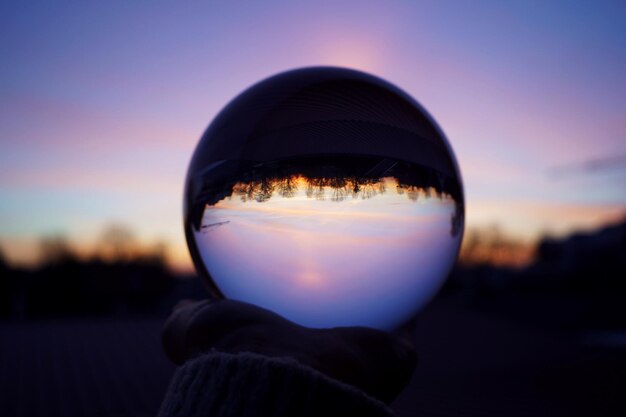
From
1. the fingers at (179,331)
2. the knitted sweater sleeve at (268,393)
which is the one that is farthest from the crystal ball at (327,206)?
the knitted sweater sleeve at (268,393)

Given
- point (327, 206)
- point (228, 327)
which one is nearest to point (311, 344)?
point (228, 327)

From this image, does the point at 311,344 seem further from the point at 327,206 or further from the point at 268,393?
the point at 327,206

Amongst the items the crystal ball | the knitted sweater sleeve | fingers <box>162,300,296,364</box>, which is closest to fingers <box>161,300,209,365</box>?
fingers <box>162,300,296,364</box>

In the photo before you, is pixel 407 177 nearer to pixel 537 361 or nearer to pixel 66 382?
pixel 66 382

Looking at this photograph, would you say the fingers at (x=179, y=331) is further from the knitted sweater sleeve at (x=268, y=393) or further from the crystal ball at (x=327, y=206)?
the knitted sweater sleeve at (x=268, y=393)

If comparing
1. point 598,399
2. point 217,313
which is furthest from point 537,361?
point 217,313
